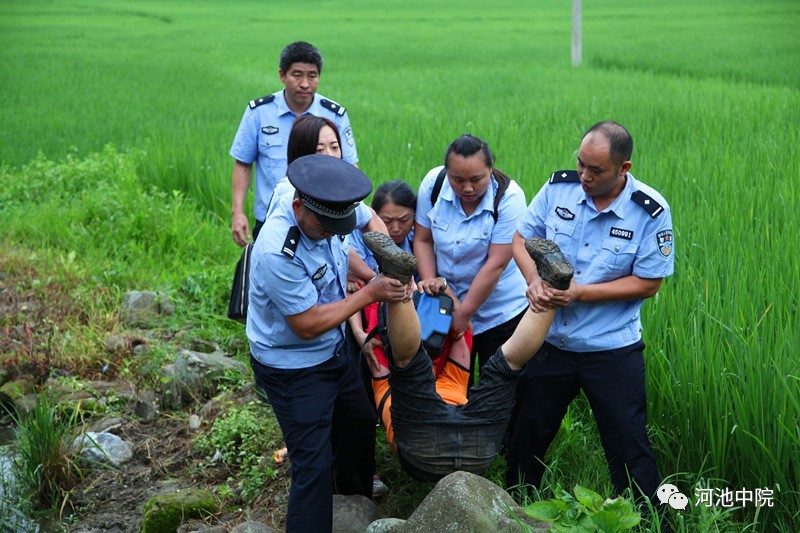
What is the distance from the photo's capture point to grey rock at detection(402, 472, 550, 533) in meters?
2.63

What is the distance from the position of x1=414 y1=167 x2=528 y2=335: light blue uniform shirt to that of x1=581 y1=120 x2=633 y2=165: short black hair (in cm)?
62

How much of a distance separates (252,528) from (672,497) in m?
1.51

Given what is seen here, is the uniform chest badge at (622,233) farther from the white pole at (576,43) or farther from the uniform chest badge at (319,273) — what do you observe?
the white pole at (576,43)

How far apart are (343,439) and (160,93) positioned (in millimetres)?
10415

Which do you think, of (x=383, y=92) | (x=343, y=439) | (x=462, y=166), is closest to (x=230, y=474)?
(x=343, y=439)

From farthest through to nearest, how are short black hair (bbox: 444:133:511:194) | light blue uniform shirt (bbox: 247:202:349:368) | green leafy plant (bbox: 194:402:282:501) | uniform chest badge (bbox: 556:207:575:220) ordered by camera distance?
green leafy plant (bbox: 194:402:282:501) → short black hair (bbox: 444:133:511:194) → uniform chest badge (bbox: 556:207:575:220) → light blue uniform shirt (bbox: 247:202:349:368)

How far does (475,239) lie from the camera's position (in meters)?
3.52

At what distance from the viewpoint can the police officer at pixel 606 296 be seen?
302 cm

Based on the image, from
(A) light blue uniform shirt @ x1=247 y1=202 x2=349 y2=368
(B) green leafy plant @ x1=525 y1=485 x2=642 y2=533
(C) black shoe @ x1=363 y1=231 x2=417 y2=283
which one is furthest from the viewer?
(A) light blue uniform shirt @ x1=247 y1=202 x2=349 y2=368

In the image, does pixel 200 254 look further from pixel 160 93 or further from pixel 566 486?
pixel 160 93

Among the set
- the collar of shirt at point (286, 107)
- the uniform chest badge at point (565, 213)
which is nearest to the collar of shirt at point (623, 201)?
the uniform chest badge at point (565, 213)

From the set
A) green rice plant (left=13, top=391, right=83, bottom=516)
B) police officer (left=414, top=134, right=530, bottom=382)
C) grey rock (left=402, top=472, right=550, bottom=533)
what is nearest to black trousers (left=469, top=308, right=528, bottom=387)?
police officer (left=414, top=134, right=530, bottom=382)

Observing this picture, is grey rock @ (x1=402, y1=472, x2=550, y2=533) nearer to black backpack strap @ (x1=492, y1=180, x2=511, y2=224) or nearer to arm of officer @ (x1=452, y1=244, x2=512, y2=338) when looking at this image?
arm of officer @ (x1=452, y1=244, x2=512, y2=338)

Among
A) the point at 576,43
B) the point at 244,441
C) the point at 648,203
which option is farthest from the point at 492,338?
the point at 576,43
